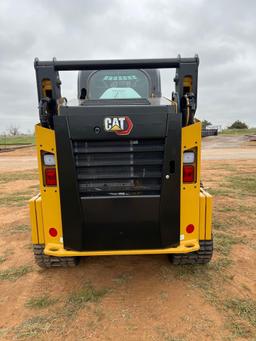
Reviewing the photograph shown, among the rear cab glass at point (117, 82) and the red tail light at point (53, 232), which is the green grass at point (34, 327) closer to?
the red tail light at point (53, 232)

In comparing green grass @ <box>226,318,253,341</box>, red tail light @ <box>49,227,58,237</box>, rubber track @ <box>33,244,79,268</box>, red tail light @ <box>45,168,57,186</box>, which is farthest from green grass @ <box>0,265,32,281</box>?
green grass @ <box>226,318,253,341</box>

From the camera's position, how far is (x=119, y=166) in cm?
301

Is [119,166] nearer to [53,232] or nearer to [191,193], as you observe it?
[191,193]

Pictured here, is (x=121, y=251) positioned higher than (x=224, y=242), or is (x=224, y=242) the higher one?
(x=121, y=251)

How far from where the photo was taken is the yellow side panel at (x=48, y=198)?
9.68 feet

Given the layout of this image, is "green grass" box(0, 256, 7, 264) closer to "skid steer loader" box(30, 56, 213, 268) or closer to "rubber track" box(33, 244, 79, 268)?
"rubber track" box(33, 244, 79, 268)

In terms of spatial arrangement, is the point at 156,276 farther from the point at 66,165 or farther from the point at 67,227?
Answer: the point at 66,165

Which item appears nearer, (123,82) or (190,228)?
(190,228)

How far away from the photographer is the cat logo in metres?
2.81

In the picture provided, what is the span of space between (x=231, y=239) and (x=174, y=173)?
235 cm

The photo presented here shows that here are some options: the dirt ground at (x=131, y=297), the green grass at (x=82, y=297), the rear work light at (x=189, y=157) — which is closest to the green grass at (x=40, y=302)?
the dirt ground at (x=131, y=297)

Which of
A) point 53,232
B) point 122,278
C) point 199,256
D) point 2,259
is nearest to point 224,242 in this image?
point 199,256

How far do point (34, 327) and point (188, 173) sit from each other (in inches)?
78.5

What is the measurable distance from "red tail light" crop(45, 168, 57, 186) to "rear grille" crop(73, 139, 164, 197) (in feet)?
0.81
